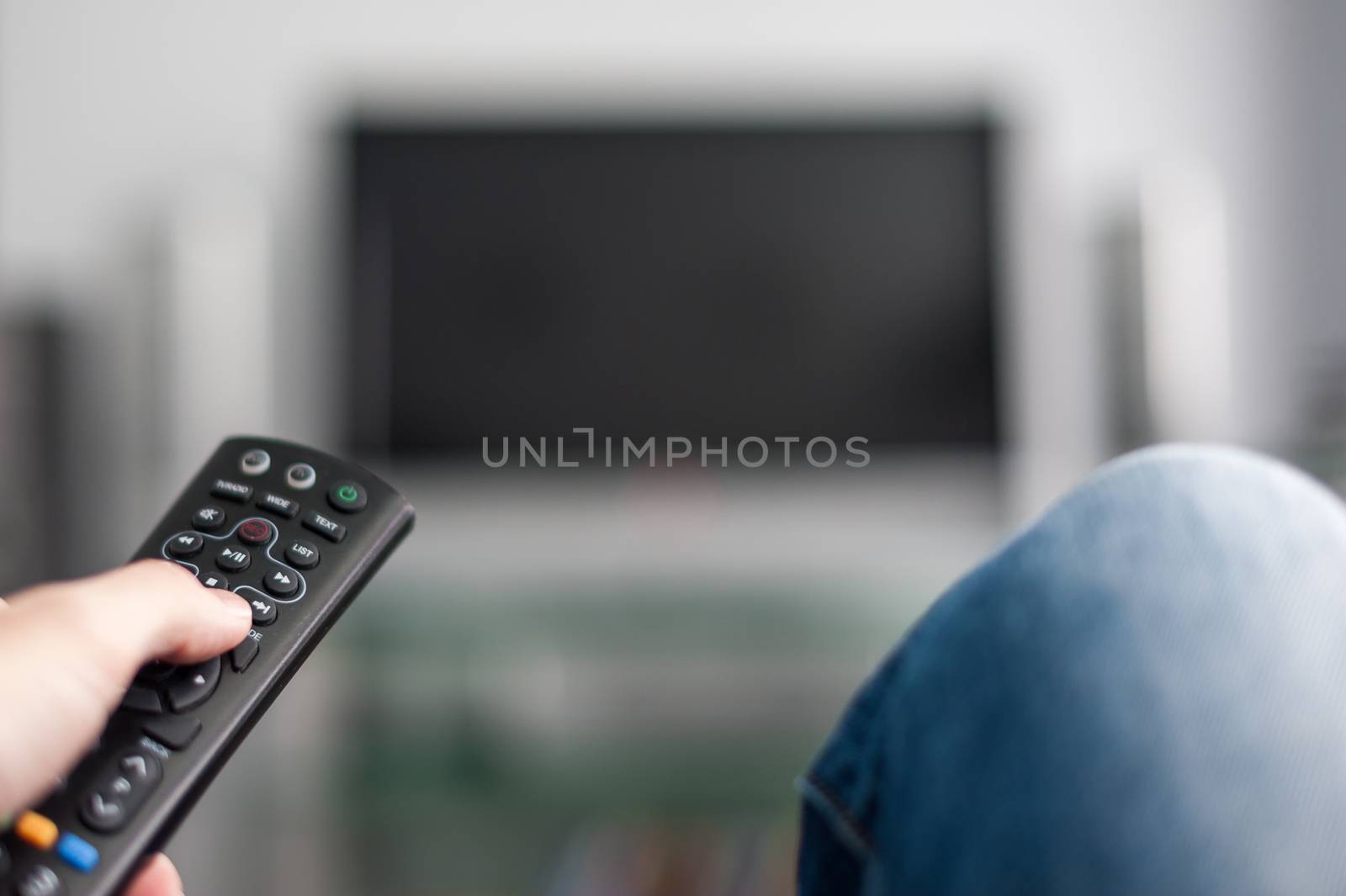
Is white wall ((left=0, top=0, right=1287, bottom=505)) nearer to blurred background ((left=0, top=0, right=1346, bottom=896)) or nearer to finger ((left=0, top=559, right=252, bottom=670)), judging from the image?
blurred background ((left=0, top=0, right=1346, bottom=896))

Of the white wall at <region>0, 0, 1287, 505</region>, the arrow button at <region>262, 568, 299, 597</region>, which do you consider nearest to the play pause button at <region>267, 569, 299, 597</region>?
the arrow button at <region>262, 568, 299, 597</region>

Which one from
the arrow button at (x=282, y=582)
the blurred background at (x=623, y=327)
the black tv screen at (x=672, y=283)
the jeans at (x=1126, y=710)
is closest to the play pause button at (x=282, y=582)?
the arrow button at (x=282, y=582)

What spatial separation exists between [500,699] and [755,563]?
38 centimetres

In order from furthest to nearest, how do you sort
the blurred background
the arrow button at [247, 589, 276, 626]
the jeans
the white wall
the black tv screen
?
the white wall
the black tv screen
the blurred background
the arrow button at [247, 589, 276, 626]
the jeans

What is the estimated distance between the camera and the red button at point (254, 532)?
34 cm

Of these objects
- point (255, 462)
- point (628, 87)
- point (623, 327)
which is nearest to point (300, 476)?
point (255, 462)

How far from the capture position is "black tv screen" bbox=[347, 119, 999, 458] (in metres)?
1.47

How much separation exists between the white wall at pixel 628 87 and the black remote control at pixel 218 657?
4.05 feet

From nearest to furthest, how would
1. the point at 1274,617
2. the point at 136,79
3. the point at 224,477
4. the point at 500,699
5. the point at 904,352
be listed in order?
the point at 1274,617 → the point at 224,477 → the point at 500,699 → the point at 904,352 → the point at 136,79

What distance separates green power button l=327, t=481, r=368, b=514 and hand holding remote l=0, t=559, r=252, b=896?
61mm

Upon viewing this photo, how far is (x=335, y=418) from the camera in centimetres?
147

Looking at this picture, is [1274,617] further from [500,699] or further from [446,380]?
[446,380]

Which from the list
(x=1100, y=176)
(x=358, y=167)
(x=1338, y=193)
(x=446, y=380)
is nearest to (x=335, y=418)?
(x=446, y=380)

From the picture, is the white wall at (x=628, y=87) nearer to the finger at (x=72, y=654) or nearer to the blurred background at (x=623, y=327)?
the blurred background at (x=623, y=327)
